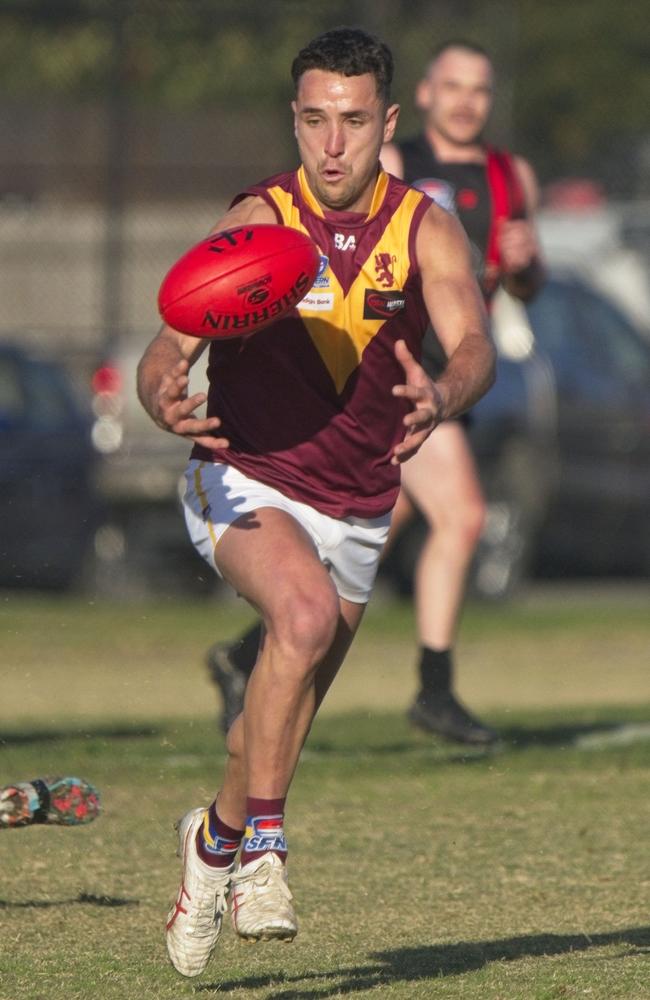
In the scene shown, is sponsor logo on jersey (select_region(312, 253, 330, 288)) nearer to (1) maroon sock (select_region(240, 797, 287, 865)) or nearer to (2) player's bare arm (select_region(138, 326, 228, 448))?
(2) player's bare arm (select_region(138, 326, 228, 448))

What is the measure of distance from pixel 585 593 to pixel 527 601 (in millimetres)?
1093

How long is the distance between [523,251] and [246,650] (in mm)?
1853

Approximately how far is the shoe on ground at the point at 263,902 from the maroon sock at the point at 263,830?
20 mm

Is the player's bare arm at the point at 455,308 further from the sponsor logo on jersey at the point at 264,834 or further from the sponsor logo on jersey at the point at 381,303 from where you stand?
the sponsor logo on jersey at the point at 264,834

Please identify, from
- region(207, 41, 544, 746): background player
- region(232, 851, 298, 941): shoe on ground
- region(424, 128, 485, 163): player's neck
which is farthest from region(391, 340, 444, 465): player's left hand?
region(424, 128, 485, 163): player's neck

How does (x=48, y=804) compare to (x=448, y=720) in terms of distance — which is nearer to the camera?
(x=48, y=804)

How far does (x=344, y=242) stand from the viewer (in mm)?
5117

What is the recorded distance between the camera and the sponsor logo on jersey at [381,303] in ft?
16.7

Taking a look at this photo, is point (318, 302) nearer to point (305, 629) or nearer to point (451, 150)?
point (305, 629)

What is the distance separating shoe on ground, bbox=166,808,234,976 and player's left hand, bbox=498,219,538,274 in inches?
138

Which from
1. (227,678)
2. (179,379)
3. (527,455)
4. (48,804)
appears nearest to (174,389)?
(179,379)

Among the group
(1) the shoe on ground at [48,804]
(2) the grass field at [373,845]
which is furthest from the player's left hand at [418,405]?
(1) the shoe on ground at [48,804]

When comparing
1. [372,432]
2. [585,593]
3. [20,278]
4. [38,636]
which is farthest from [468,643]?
[372,432]

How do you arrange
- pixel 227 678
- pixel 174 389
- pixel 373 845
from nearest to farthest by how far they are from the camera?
pixel 174 389
pixel 373 845
pixel 227 678
